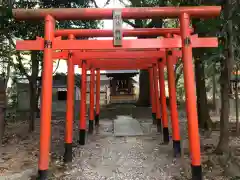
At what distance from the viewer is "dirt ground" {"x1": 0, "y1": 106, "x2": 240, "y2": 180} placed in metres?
5.79

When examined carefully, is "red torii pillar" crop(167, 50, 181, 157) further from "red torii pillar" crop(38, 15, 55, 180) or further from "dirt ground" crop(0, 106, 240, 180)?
"red torii pillar" crop(38, 15, 55, 180)

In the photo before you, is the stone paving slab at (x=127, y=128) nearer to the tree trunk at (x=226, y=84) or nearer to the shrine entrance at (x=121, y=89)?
the tree trunk at (x=226, y=84)

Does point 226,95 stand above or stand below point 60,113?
above

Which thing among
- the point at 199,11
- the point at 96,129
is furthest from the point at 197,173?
the point at 96,129

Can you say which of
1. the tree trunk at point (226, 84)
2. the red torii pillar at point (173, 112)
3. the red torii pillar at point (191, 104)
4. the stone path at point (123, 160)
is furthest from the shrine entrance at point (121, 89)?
the red torii pillar at point (191, 104)

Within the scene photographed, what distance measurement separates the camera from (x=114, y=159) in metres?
7.14

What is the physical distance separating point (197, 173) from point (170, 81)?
3072 millimetres

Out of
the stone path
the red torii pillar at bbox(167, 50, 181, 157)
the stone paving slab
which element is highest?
the red torii pillar at bbox(167, 50, 181, 157)

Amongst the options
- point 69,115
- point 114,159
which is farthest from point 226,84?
point 69,115

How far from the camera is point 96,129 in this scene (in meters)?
11.8

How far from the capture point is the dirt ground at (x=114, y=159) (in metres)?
5.79

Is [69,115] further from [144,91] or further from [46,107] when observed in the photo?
[144,91]

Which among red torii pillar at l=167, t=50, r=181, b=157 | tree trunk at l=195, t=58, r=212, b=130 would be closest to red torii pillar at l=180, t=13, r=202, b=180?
red torii pillar at l=167, t=50, r=181, b=157

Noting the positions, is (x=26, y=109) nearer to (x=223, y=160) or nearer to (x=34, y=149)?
(x=34, y=149)
